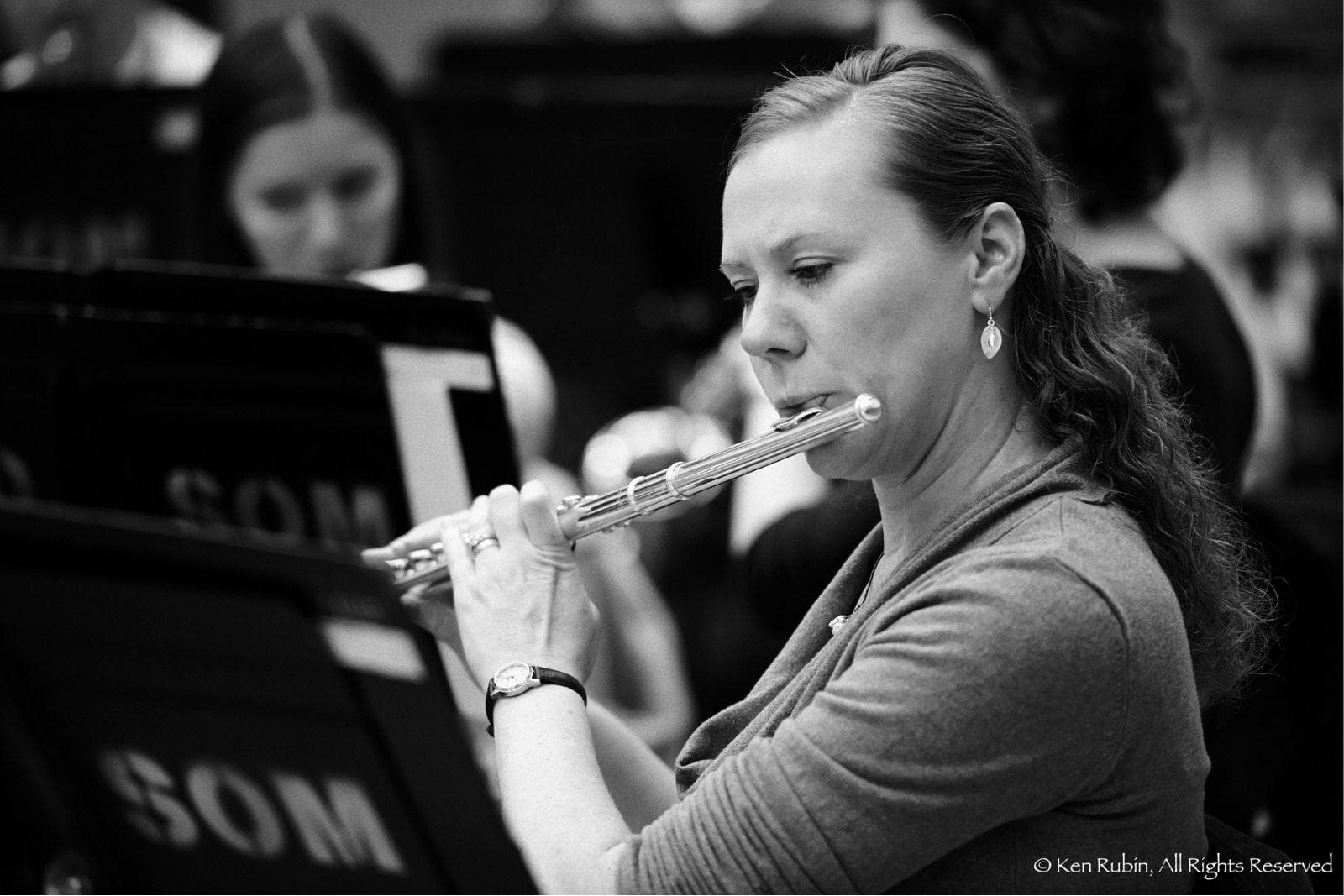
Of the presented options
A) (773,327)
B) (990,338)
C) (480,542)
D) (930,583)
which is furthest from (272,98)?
(930,583)

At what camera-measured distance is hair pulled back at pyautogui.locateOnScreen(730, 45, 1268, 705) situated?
4.19 feet

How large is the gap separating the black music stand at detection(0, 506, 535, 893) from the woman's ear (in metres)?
0.55

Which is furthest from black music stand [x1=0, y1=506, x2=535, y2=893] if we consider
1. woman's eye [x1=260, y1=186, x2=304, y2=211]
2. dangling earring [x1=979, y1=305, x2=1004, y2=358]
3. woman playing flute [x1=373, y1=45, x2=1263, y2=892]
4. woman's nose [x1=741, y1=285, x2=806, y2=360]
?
woman's eye [x1=260, y1=186, x2=304, y2=211]

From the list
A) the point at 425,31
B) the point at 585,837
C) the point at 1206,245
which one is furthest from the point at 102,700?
the point at 425,31

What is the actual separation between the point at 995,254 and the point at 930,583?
30cm

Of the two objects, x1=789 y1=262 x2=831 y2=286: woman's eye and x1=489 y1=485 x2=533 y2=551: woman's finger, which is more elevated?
x1=789 y1=262 x2=831 y2=286: woman's eye

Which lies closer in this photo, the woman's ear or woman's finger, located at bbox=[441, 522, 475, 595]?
the woman's ear

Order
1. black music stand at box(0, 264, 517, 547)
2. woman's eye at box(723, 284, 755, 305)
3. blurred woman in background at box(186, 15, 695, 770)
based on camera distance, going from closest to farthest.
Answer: woman's eye at box(723, 284, 755, 305)
black music stand at box(0, 264, 517, 547)
blurred woman in background at box(186, 15, 695, 770)

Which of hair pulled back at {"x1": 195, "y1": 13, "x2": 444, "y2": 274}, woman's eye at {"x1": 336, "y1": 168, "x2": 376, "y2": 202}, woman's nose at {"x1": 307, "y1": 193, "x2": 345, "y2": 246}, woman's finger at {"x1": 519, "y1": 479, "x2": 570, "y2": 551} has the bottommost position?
woman's finger at {"x1": 519, "y1": 479, "x2": 570, "y2": 551}

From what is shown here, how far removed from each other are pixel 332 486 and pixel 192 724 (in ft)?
1.79

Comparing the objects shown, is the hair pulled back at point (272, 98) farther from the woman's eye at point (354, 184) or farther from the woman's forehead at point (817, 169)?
the woman's forehead at point (817, 169)

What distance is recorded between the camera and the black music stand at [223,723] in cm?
108

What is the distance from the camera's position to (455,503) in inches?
66.8

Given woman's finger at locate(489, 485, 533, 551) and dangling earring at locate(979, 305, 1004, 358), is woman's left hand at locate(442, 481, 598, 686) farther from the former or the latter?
dangling earring at locate(979, 305, 1004, 358)
